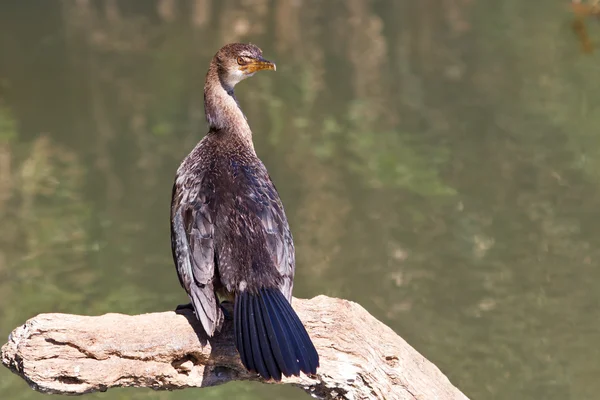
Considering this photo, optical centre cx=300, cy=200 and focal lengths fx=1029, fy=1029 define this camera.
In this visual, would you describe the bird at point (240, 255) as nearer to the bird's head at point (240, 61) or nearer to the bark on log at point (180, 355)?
the bark on log at point (180, 355)

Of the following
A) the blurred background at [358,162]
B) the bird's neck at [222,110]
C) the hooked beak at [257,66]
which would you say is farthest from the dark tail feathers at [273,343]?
the blurred background at [358,162]

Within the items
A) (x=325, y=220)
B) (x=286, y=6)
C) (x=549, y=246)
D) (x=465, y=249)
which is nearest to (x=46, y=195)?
(x=325, y=220)

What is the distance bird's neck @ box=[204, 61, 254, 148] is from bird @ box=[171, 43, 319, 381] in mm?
94

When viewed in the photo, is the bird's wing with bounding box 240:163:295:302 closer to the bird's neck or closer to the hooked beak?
the bird's neck

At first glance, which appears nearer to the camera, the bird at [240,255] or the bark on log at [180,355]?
the bird at [240,255]

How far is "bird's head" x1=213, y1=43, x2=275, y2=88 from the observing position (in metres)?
4.55

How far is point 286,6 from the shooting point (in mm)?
14031

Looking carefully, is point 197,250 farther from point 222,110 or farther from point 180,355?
point 222,110

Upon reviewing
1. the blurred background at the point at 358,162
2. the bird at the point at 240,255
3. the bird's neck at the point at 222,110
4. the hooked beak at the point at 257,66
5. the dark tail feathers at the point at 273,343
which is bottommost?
the dark tail feathers at the point at 273,343

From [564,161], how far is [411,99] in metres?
2.17

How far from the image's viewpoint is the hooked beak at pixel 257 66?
455 centimetres

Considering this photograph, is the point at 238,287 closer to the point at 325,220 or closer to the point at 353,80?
the point at 325,220

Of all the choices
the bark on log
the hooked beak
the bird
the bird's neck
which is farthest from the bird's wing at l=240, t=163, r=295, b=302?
the hooked beak

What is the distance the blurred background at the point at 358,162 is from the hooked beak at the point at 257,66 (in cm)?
291
